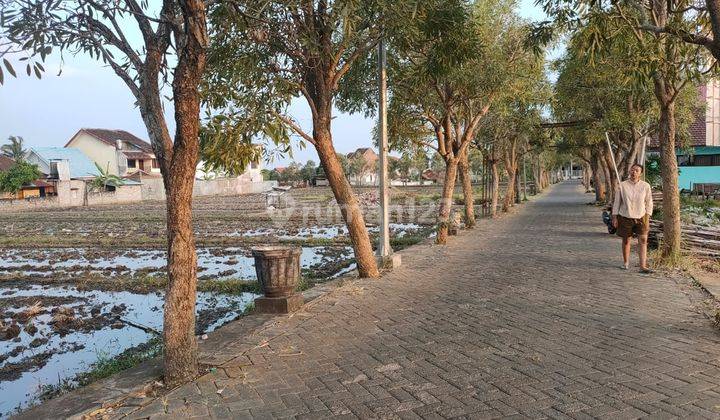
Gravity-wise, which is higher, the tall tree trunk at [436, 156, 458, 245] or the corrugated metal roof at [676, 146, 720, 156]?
the corrugated metal roof at [676, 146, 720, 156]

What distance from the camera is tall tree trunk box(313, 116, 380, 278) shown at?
834 cm

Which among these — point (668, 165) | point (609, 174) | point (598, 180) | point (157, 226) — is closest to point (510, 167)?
point (609, 174)

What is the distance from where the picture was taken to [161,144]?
14.0 feet

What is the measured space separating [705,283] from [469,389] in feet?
17.3

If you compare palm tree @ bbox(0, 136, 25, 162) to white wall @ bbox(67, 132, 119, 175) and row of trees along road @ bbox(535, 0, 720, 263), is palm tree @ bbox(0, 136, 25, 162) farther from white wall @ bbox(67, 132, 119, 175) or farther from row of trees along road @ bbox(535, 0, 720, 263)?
row of trees along road @ bbox(535, 0, 720, 263)

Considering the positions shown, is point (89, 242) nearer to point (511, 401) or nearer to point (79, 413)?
point (79, 413)

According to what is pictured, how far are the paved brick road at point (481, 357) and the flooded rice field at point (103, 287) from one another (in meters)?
1.86

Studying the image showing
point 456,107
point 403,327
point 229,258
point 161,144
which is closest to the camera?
point 161,144

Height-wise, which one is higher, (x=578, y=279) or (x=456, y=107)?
(x=456, y=107)

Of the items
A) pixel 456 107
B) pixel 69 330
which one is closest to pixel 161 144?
pixel 69 330

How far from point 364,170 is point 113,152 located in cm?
3453

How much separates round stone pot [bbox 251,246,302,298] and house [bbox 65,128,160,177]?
181 feet

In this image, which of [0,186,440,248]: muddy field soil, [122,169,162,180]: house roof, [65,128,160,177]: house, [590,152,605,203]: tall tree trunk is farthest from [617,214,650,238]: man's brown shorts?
[65,128,160,177]: house

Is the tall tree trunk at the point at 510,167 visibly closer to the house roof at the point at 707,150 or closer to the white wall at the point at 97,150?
the house roof at the point at 707,150
